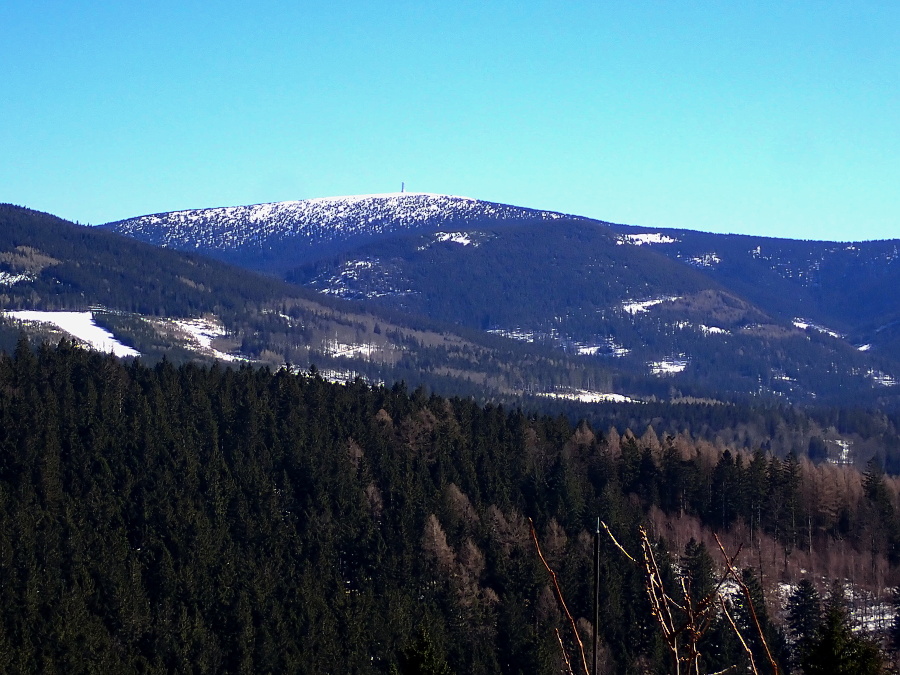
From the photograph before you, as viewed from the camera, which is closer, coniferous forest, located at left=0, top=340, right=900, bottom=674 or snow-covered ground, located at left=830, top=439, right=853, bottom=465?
coniferous forest, located at left=0, top=340, right=900, bottom=674

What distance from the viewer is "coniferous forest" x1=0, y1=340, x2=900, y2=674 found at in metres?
61.3

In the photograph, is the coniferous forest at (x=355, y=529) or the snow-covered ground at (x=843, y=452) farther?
the snow-covered ground at (x=843, y=452)

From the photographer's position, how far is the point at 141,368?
10306 centimetres

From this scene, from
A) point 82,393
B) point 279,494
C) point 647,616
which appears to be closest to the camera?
point 647,616

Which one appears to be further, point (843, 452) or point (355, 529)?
point (843, 452)

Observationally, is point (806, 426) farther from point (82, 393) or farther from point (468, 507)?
point (82, 393)

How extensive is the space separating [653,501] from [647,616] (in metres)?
25.6

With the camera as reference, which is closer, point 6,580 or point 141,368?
point 6,580

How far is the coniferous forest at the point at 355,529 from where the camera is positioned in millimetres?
61281

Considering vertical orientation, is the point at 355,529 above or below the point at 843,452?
below

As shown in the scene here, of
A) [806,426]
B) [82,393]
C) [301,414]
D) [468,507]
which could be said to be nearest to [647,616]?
[468,507]

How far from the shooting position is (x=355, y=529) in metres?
80.1

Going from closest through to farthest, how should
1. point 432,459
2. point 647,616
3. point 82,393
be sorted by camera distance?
1. point 647,616
2. point 82,393
3. point 432,459

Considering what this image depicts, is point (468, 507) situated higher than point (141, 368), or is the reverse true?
point (141, 368)
